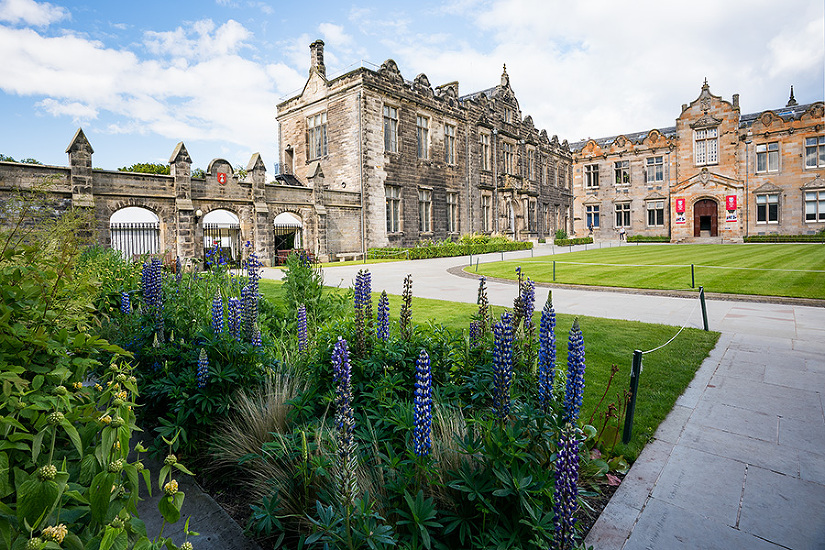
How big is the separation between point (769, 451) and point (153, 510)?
4.81 meters

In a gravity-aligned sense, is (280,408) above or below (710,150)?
below

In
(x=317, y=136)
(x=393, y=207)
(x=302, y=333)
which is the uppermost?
(x=317, y=136)

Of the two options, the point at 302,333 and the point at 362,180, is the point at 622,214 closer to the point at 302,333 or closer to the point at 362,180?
the point at 362,180

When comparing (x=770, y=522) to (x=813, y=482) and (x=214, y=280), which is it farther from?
(x=214, y=280)

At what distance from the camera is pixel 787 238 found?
3556cm

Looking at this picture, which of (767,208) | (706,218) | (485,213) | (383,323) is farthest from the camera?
(706,218)

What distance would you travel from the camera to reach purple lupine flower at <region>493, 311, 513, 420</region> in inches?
103

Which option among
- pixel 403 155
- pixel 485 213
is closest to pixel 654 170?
pixel 485 213

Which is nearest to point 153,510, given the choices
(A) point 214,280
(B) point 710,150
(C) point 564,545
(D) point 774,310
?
(C) point 564,545

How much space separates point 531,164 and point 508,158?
16.7 feet

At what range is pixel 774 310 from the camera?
937 cm

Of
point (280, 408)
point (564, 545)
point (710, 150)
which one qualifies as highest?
point (710, 150)

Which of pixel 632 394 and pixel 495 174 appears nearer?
pixel 632 394

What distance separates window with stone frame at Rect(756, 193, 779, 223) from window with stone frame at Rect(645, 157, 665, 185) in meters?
8.87
